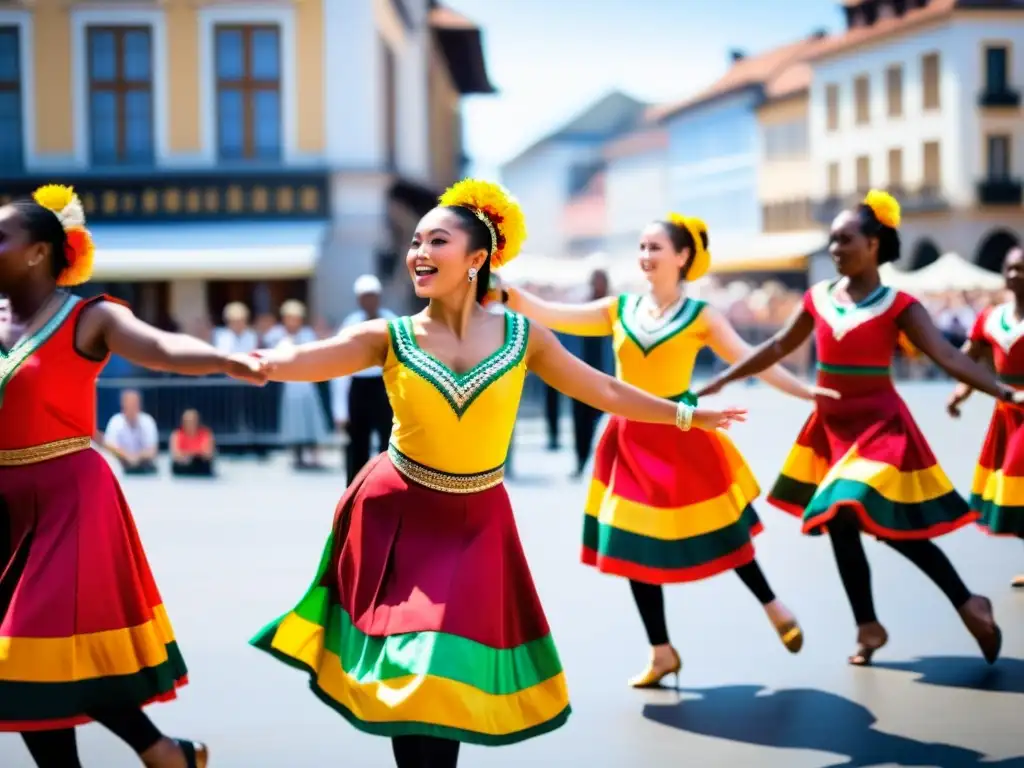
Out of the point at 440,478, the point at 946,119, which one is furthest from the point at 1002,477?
the point at 946,119

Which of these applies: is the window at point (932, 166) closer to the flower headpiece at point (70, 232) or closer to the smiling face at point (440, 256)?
the smiling face at point (440, 256)

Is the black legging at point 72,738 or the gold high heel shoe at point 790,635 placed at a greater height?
the black legging at point 72,738

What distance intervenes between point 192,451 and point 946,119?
4212 cm

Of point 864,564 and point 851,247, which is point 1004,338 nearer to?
point 851,247

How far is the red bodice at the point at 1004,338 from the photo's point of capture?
353 inches

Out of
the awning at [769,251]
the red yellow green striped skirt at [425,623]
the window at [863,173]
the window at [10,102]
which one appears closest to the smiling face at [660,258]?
the red yellow green striped skirt at [425,623]

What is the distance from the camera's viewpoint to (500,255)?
17.6 feet

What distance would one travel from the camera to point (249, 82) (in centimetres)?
2630

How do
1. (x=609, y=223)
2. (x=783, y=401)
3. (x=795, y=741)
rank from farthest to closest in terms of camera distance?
1. (x=609, y=223)
2. (x=783, y=401)
3. (x=795, y=741)

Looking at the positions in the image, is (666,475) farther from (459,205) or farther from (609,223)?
(609,223)

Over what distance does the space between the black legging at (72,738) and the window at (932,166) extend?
5277 cm

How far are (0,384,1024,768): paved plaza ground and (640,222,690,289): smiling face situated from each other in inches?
69.3

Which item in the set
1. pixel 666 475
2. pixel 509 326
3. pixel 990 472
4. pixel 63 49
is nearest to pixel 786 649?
pixel 666 475

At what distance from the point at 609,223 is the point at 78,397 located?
84272mm
